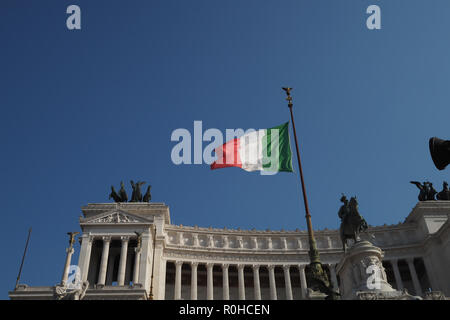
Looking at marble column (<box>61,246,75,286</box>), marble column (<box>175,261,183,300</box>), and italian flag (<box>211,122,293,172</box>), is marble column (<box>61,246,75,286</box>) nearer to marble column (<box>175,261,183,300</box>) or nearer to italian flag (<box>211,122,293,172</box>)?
marble column (<box>175,261,183,300</box>)

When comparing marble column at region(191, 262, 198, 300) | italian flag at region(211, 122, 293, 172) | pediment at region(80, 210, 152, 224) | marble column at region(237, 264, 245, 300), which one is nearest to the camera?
italian flag at region(211, 122, 293, 172)

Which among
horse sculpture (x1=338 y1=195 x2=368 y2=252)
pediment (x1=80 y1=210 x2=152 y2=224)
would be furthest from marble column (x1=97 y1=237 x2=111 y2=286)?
horse sculpture (x1=338 y1=195 x2=368 y2=252)

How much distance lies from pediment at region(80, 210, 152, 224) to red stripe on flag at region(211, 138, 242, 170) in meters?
25.5

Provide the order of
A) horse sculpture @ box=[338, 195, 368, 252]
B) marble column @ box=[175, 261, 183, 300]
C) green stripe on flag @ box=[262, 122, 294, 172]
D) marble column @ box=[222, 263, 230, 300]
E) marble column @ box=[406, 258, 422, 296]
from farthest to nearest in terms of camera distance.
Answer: marble column @ box=[222, 263, 230, 300] < marble column @ box=[406, 258, 422, 296] < marble column @ box=[175, 261, 183, 300] < green stripe on flag @ box=[262, 122, 294, 172] < horse sculpture @ box=[338, 195, 368, 252]

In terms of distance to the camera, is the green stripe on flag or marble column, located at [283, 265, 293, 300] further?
marble column, located at [283, 265, 293, 300]

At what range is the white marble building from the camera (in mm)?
54062

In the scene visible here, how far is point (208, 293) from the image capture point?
187ft

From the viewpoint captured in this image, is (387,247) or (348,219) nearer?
(348,219)

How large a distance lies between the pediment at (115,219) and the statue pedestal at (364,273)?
34544 mm

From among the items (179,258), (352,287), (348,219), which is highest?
(179,258)

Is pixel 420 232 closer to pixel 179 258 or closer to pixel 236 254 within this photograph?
pixel 236 254
